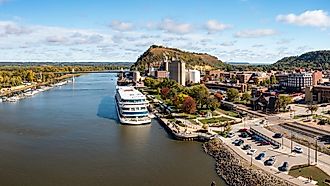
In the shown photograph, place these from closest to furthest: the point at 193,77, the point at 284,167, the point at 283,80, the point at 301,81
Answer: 1. the point at 284,167
2. the point at 301,81
3. the point at 283,80
4. the point at 193,77

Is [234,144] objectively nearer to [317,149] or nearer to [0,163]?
[317,149]

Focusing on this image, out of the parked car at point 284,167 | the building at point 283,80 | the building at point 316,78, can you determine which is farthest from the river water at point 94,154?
the building at point 316,78

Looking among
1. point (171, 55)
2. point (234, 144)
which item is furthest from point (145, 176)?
point (171, 55)

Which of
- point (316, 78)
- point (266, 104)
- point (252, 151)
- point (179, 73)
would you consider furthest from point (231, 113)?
point (179, 73)

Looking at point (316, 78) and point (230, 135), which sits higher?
point (316, 78)

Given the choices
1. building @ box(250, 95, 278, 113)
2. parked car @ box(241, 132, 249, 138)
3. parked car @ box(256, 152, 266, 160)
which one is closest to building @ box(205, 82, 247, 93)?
building @ box(250, 95, 278, 113)

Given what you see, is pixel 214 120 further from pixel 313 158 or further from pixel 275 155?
pixel 313 158
